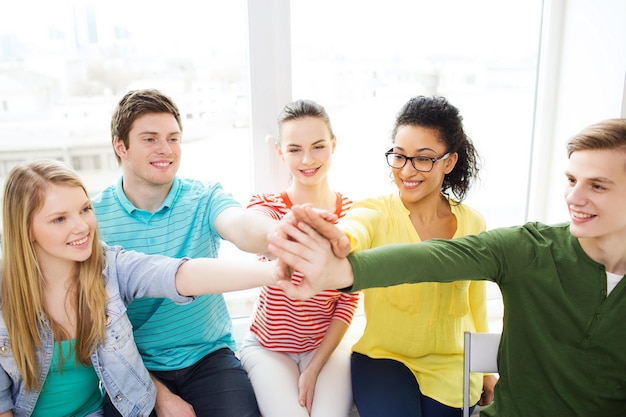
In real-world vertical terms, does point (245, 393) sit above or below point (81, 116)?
→ below

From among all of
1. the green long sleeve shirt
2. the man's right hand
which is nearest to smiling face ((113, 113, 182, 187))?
the man's right hand

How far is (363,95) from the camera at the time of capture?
7.71ft

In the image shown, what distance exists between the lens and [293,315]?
180cm

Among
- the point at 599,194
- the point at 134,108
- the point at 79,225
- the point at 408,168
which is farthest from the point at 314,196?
the point at 599,194

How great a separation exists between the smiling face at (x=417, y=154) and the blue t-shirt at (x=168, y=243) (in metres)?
0.54

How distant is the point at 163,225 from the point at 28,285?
17.2 inches

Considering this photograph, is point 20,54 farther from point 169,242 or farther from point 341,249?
point 341,249

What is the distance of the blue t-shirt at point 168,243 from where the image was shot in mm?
1680

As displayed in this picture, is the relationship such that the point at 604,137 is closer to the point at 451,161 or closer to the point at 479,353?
the point at 451,161

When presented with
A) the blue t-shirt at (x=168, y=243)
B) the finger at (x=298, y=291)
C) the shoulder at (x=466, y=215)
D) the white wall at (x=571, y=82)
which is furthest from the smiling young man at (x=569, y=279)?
the white wall at (x=571, y=82)

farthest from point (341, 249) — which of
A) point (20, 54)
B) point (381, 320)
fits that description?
point (20, 54)

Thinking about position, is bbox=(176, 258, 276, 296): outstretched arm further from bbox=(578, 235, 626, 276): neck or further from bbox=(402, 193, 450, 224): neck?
bbox=(578, 235, 626, 276): neck

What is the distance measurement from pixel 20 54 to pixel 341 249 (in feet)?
5.20

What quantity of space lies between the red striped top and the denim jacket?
1.39ft
